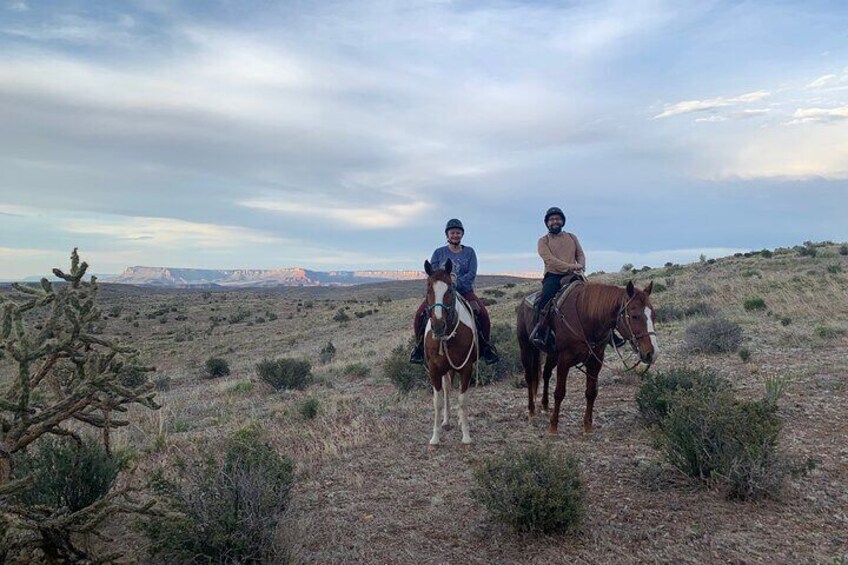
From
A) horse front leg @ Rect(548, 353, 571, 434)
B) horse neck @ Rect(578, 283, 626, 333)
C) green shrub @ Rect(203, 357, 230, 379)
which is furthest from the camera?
green shrub @ Rect(203, 357, 230, 379)

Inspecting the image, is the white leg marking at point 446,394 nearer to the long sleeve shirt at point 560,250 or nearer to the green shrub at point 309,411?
the long sleeve shirt at point 560,250

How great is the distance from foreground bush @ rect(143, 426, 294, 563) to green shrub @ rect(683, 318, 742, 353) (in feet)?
38.0

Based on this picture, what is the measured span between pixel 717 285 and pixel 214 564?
82.8 ft

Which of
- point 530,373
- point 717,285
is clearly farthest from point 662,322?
point 530,373

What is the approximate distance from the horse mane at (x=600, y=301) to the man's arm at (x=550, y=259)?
60cm

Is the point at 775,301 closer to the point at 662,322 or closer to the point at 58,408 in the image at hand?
the point at 662,322

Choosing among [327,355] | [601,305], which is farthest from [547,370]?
[327,355]

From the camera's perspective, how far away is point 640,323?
7.18 meters

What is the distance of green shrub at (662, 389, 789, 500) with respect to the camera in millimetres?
5262

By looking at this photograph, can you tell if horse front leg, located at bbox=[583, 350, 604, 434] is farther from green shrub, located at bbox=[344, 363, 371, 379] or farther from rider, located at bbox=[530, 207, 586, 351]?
green shrub, located at bbox=[344, 363, 371, 379]

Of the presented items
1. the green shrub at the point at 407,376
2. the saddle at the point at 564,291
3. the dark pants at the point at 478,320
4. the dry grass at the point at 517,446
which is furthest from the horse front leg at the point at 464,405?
the green shrub at the point at 407,376

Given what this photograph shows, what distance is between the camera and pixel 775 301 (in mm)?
20109

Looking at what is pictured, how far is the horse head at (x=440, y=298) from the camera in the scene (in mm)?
7438

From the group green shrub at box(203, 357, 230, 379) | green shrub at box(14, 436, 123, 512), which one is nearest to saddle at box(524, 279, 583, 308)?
green shrub at box(14, 436, 123, 512)
